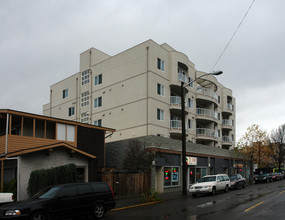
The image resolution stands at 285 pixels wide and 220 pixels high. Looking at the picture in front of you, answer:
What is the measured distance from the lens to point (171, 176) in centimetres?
2864

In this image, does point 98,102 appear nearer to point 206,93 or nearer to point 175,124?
point 175,124

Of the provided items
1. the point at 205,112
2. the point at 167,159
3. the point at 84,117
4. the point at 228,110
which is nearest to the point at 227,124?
the point at 228,110

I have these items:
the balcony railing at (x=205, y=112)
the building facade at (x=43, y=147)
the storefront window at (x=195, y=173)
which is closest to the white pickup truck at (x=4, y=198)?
the building facade at (x=43, y=147)

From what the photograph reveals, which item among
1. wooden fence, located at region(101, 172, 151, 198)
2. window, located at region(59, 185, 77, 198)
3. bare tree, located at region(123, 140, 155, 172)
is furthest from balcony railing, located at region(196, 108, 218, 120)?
window, located at region(59, 185, 77, 198)

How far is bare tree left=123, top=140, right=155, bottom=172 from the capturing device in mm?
25242

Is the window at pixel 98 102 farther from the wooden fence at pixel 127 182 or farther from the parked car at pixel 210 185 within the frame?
the parked car at pixel 210 185

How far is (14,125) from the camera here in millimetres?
23344

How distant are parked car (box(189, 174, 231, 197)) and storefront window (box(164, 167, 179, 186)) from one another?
463 cm

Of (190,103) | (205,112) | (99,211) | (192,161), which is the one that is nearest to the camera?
(99,211)

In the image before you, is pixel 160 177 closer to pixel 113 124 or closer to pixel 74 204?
pixel 113 124

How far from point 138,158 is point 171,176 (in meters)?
4.78

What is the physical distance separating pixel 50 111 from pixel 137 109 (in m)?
19.1

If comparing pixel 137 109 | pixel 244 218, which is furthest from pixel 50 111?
pixel 244 218

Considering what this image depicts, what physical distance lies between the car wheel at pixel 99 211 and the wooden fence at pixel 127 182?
844 cm
